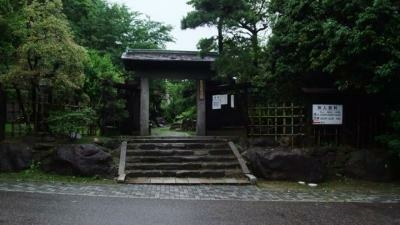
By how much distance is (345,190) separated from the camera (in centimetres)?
1184

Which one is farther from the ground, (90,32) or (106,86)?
(90,32)

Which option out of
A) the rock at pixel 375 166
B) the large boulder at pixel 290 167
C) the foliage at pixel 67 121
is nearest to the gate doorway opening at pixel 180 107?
the foliage at pixel 67 121

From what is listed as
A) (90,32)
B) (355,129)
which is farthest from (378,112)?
(90,32)

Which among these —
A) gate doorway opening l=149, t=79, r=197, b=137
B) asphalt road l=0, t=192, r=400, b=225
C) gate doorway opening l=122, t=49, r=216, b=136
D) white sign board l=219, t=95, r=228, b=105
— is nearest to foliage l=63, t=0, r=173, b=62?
gate doorway opening l=149, t=79, r=197, b=137

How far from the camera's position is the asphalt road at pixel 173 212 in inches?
300

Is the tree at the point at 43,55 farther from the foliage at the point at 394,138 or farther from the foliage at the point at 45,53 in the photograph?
the foliage at the point at 394,138

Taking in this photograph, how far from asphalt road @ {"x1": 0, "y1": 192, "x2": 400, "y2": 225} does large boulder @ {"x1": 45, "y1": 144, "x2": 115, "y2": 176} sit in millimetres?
2914

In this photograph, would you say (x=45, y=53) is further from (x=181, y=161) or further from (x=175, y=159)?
(x=181, y=161)

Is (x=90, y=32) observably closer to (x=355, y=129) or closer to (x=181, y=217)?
(x=355, y=129)

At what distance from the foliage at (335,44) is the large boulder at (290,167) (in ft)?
7.95

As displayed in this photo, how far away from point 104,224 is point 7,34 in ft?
29.6

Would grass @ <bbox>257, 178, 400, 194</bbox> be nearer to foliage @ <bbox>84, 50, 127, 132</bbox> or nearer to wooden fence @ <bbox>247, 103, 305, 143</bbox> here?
wooden fence @ <bbox>247, 103, 305, 143</bbox>

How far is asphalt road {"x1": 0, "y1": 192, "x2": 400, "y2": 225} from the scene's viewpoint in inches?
300

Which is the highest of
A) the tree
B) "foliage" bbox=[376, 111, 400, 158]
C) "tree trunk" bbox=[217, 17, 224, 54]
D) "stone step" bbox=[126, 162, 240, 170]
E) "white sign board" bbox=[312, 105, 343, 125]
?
"tree trunk" bbox=[217, 17, 224, 54]
